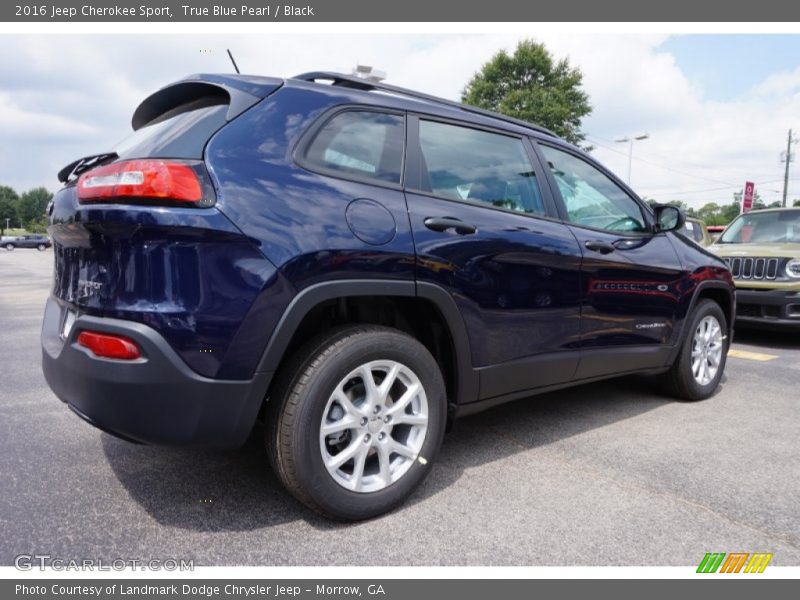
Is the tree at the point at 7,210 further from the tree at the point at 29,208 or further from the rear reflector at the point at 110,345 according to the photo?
the rear reflector at the point at 110,345

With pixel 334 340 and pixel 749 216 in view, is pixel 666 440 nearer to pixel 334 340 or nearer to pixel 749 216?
pixel 334 340

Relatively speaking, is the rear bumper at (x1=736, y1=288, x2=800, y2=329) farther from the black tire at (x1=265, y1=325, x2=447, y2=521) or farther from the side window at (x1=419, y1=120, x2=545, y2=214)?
the black tire at (x1=265, y1=325, x2=447, y2=521)

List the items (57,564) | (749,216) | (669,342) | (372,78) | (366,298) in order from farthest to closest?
(749,216) < (669,342) < (372,78) < (366,298) < (57,564)

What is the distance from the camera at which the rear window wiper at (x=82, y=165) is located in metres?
2.33

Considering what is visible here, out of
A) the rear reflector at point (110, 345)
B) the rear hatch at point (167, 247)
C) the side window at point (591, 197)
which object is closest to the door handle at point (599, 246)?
the side window at point (591, 197)

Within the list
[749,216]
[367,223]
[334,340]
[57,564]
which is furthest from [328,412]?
[749,216]

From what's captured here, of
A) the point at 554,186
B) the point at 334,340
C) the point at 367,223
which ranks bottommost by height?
the point at 334,340

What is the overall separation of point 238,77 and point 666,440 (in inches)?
114

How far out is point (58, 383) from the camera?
2.15 meters

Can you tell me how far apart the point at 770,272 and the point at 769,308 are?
0.42 meters

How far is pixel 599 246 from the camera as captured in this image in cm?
313

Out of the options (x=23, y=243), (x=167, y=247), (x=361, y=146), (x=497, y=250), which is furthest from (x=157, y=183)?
(x=23, y=243)

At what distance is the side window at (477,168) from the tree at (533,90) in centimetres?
2785

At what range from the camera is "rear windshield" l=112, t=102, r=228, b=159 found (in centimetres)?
202
